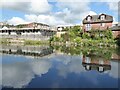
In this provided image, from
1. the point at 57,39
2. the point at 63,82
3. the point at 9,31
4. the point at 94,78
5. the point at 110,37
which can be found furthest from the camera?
the point at 9,31

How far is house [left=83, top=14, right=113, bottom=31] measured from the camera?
151ft

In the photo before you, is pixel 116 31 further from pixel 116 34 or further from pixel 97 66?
pixel 97 66

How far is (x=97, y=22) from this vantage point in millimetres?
47250

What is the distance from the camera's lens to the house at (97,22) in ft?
151

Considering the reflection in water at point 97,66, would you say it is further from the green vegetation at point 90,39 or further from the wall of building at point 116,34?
the wall of building at point 116,34

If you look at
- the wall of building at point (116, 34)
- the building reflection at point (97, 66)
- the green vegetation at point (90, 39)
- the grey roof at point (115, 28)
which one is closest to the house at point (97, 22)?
the grey roof at point (115, 28)

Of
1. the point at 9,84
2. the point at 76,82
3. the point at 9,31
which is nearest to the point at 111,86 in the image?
the point at 76,82

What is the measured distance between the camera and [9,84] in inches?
355

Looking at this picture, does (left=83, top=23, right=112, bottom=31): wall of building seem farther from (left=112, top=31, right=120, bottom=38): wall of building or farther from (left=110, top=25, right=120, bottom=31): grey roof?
(left=112, top=31, right=120, bottom=38): wall of building

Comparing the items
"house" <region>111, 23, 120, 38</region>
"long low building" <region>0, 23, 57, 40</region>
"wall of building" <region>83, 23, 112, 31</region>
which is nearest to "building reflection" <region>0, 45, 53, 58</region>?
"house" <region>111, 23, 120, 38</region>

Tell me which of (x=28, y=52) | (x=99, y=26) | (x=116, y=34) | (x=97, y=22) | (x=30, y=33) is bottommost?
(x=28, y=52)

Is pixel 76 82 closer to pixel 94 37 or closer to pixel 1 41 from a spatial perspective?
pixel 94 37

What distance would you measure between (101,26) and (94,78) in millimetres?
37137

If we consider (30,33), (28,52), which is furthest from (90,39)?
(28,52)
